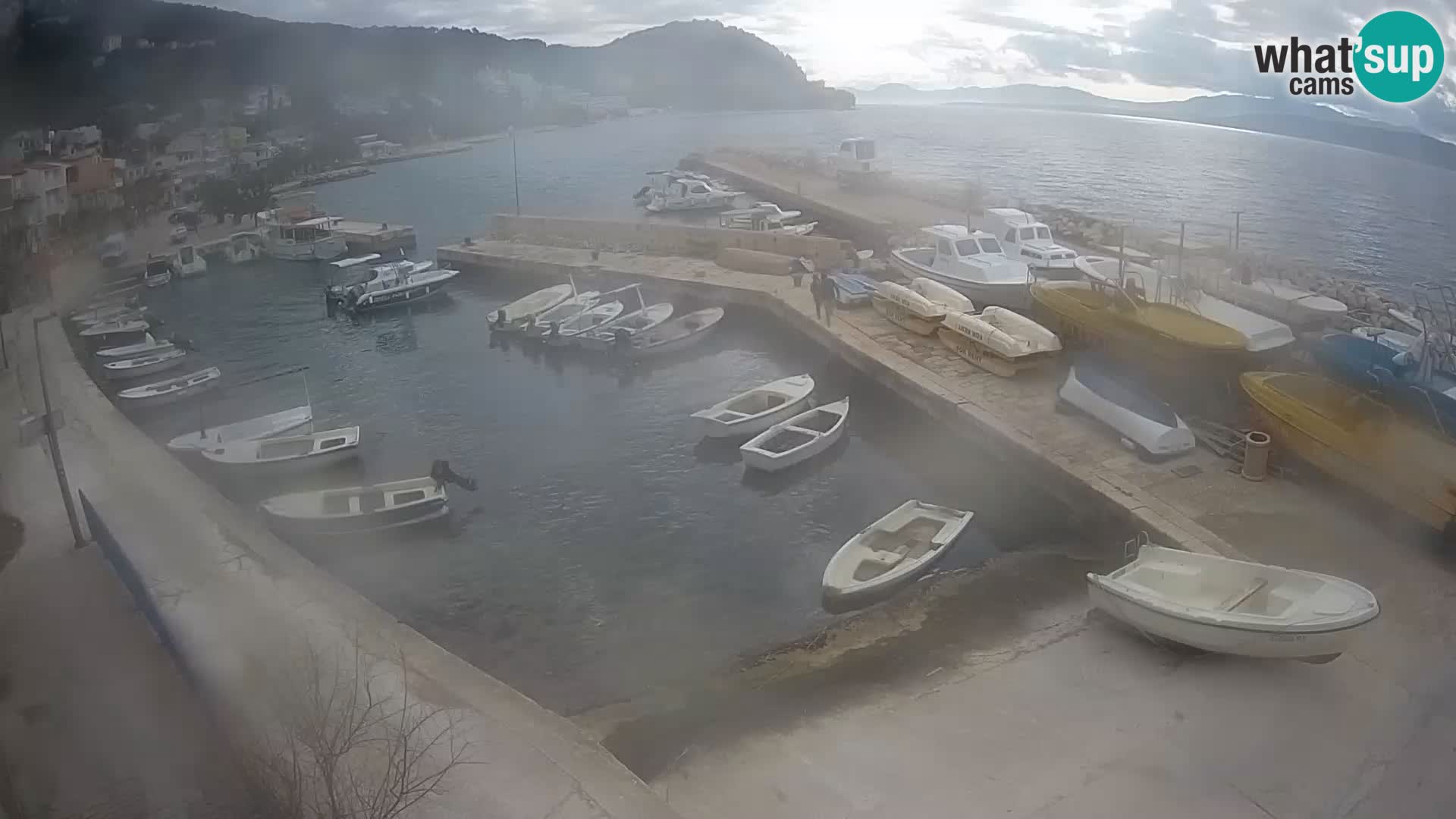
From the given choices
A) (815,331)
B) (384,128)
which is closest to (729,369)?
(815,331)

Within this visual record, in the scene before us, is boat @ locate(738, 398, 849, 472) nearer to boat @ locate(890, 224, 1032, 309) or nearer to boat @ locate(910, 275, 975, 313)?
boat @ locate(910, 275, 975, 313)

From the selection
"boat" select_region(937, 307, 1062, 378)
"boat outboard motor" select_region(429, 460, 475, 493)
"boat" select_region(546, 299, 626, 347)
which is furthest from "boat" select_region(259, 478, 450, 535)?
"boat" select_region(937, 307, 1062, 378)

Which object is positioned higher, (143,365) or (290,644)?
(143,365)

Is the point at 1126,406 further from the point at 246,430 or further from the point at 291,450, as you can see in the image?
the point at 246,430

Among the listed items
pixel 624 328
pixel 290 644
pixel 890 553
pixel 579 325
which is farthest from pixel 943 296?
pixel 290 644

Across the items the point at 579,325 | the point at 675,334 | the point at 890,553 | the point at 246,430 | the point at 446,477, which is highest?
the point at 579,325

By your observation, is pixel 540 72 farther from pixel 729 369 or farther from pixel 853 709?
pixel 853 709

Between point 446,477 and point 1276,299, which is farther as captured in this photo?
point 1276,299
